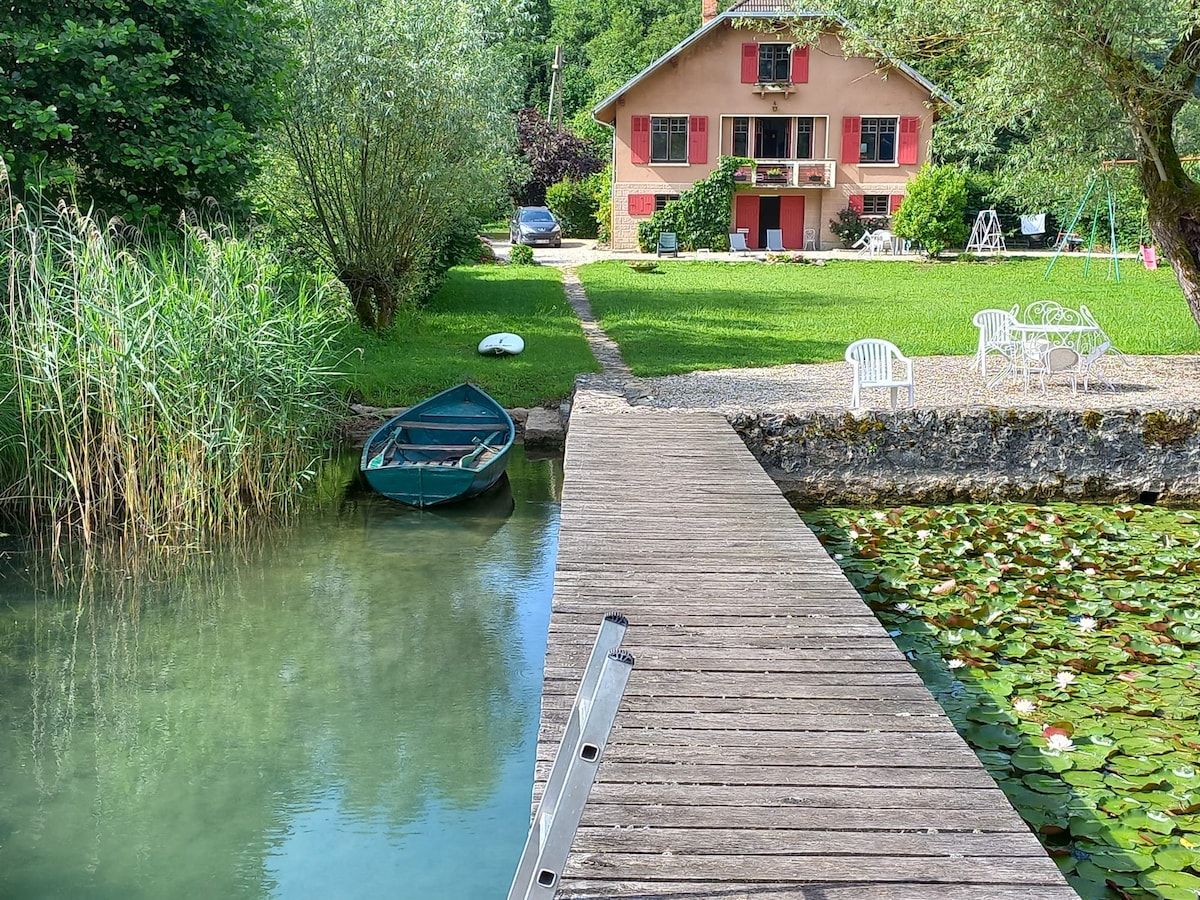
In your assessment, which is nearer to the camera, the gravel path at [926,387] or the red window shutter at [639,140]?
the gravel path at [926,387]

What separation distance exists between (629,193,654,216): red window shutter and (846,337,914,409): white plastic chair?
83.5 ft

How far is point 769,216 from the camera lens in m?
36.8

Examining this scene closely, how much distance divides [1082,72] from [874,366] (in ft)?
12.0

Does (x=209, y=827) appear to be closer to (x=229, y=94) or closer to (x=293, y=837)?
(x=293, y=837)

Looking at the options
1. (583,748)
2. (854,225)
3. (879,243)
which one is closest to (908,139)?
(854,225)

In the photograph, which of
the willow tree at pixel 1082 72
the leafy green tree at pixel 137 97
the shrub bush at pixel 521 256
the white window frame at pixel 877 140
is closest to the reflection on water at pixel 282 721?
the leafy green tree at pixel 137 97

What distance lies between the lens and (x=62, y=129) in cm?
921

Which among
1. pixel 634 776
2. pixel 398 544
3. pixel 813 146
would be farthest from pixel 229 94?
pixel 813 146

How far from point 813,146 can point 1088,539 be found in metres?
30.0

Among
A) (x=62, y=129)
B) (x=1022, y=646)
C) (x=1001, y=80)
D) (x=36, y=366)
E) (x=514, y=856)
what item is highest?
(x=1001, y=80)

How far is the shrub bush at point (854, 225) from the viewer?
36.0 meters

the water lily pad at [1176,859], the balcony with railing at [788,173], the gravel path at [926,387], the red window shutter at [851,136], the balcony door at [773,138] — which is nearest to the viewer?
the water lily pad at [1176,859]

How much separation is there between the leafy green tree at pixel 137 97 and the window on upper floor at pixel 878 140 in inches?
1075

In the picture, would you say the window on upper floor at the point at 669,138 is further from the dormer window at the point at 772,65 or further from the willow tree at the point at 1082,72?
the willow tree at the point at 1082,72
